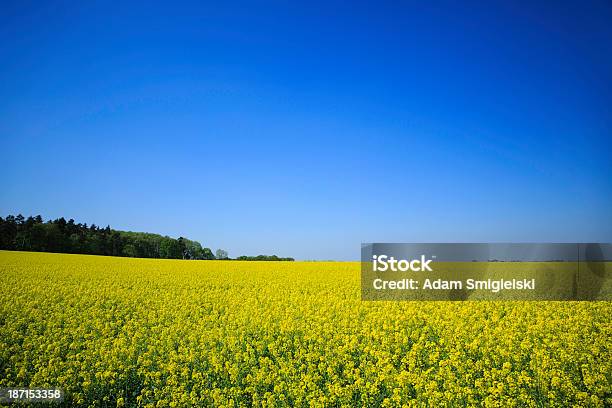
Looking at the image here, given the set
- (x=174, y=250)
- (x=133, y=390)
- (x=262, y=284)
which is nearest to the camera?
(x=133, y=390)

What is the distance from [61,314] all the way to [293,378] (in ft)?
24.1

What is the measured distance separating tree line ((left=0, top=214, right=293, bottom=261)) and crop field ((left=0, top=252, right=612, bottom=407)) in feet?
126

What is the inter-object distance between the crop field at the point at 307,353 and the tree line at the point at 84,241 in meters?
38.3

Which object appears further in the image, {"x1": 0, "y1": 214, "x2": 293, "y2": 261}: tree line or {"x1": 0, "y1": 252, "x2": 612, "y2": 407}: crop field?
{"x1": 0, "y1": 214, "x2": 293, "y2": 261}: tree line

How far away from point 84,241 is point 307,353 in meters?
60.1

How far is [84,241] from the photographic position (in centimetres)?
5953

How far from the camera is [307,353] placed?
8.46 metres

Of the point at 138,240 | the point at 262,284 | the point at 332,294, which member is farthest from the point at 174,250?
the point at 332,294

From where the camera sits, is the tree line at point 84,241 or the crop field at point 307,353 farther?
the tree line at point 84,241

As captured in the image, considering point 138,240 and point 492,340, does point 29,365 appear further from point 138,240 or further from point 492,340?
point 138,240

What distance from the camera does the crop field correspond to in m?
6.96

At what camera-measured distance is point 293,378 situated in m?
7.27

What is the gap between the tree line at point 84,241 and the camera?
184 ft

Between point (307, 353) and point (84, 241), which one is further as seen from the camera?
point (84, 241)
